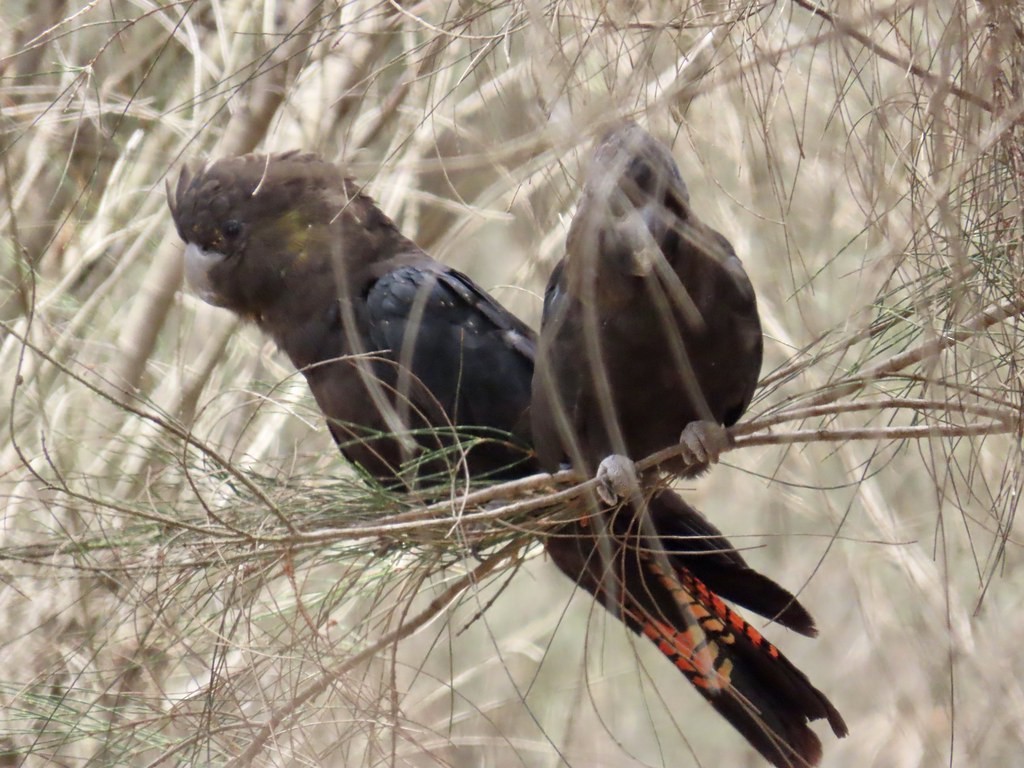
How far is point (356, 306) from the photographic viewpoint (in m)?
2.53

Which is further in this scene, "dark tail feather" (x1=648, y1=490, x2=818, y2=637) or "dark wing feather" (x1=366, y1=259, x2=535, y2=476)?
"dark wing feather" (x1=366, y1=259, x2=535, y2=476)

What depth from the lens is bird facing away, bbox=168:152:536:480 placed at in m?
2.43

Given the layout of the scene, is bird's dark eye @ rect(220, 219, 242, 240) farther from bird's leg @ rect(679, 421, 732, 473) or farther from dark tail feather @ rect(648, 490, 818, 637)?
bird's leg @ rect(679, 421, 732, 473)

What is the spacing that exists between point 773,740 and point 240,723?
87 centimetres

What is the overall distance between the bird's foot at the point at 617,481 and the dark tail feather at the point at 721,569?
180mm

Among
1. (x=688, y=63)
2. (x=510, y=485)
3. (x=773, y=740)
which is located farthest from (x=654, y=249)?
(x=773, y=740)

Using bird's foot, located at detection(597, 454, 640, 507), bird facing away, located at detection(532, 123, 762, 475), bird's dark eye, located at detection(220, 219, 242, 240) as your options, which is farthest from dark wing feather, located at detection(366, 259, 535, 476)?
bird's foot, located at detection(597, 454, 640, 507)

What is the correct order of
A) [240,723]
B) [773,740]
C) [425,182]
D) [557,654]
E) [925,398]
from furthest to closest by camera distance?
[557,654] → [425,182] → [773,740] → [240,723] → [925,398]

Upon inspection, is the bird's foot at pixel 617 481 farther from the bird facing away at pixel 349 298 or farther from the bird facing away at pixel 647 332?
the bird facing away at pixel 349 298

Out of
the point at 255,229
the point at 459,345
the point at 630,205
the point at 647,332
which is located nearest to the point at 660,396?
the point at 647,332

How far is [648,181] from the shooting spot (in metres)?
1.64

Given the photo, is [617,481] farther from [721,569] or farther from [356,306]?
[356,306]

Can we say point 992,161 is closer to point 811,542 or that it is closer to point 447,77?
point 447,77

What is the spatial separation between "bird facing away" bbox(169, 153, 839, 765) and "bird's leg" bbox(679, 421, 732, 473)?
445 millimetres
